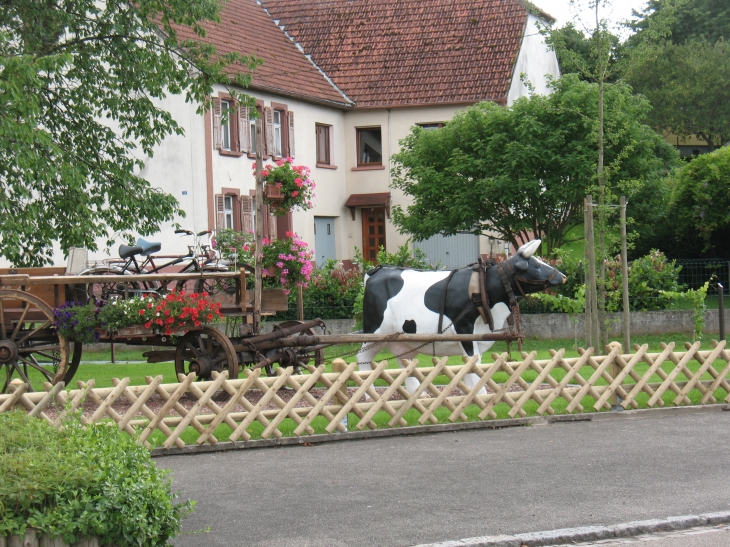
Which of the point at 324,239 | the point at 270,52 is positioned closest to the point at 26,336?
the point at 324,239

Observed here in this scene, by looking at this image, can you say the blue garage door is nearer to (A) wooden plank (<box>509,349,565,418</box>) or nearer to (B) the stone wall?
(B) the stone wall

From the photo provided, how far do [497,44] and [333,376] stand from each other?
29.9 meters

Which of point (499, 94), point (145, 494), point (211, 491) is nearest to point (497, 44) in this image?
point (499, 94)

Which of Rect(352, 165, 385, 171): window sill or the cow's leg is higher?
Rect(352, 165, 385, 171): window sill

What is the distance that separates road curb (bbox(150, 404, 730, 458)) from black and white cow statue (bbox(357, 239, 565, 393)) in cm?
135

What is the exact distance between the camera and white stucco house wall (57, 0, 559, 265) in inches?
1506

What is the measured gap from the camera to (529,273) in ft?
44.8

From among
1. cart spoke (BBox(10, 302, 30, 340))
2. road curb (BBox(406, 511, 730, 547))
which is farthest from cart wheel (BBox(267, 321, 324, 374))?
road curb (BBox(406, 511, 730, 547))

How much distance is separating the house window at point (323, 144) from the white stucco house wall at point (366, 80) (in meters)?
0.05

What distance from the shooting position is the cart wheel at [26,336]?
13727 mm

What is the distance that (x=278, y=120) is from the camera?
37.2 meters

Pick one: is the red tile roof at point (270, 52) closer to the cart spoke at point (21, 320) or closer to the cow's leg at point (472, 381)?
the cart spoke at point (21, 320)

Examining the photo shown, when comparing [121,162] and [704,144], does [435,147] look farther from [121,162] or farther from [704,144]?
[704,144]

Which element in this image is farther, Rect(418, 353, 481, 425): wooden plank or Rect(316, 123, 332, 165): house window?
Rect(316, 123, 332, 165): house window
